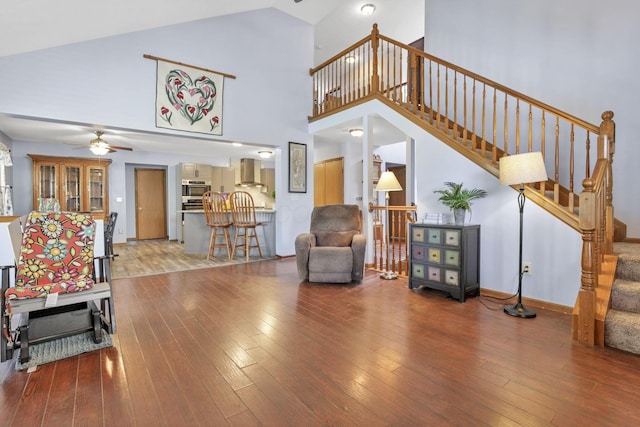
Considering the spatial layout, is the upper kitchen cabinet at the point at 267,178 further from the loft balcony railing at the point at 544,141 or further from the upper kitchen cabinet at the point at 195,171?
the loft balcony railing at the point at 544,141

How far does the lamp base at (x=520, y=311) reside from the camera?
2562 millimetres

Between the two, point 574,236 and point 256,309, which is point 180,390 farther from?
point 574,236

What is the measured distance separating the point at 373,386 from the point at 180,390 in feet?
3.38

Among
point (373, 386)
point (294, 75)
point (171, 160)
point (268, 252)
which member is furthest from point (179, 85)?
point (373, 386)

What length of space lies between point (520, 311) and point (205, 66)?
207 inches

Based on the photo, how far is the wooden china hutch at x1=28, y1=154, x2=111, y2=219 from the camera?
6.19 m

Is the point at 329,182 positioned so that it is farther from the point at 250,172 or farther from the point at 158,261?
the point at 158,261

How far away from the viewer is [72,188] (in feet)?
21.5

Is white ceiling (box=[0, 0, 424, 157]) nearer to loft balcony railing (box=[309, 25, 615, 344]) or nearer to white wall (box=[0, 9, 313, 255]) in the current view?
white wall (box=[0, 9, 313, 255])

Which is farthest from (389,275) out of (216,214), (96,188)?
(96,188)

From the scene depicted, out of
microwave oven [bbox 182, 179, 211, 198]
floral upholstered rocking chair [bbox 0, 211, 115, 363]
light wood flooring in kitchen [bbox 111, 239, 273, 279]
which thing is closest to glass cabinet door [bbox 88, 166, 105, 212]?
light wood flooring in kitchen [bbox 111, 239, 273, 279]

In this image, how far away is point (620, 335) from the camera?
197 centimetres

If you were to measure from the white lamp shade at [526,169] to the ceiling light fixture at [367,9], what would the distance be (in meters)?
4.72

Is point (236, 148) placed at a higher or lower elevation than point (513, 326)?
higher
